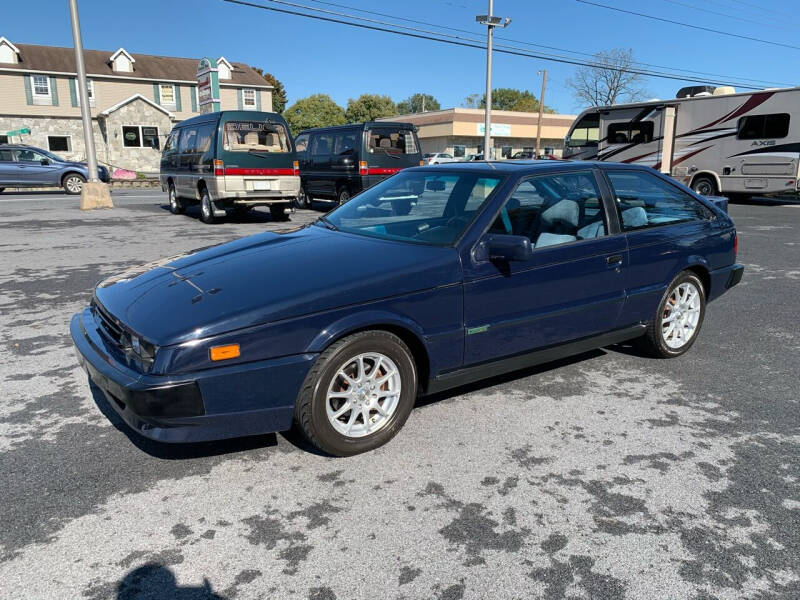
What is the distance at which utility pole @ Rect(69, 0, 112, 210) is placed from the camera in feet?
48.2

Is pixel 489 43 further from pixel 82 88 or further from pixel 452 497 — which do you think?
pixel 452 497

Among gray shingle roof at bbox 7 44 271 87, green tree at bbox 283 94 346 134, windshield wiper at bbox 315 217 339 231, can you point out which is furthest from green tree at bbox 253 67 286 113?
windshield wiper at bbox 315 217 339 231

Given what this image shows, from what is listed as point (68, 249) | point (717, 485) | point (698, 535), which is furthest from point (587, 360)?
point (68, 249)

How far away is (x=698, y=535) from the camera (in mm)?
2479

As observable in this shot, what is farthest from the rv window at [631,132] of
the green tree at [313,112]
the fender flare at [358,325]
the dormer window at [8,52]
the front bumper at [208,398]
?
the green tree at [313,112]

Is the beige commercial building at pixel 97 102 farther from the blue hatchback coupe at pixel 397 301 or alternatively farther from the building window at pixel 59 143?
the blue hatchback coupe at pixel 397 301

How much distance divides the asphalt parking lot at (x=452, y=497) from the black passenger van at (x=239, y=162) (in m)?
8.02

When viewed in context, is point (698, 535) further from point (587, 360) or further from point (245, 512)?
point (587, 360)

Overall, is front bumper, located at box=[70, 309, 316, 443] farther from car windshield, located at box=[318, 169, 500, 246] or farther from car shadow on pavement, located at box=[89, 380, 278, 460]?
car windshield, located at box=[318, 169, 500, 246]

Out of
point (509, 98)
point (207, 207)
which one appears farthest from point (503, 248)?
point (509, 98)

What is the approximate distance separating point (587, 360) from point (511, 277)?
153cm

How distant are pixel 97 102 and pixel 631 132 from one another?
33564mm

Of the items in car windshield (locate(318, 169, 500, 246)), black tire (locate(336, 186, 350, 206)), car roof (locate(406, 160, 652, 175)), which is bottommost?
black tire (locate(336, 186, 350, 206))

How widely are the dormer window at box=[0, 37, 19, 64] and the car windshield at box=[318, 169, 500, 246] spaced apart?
4166 cm
